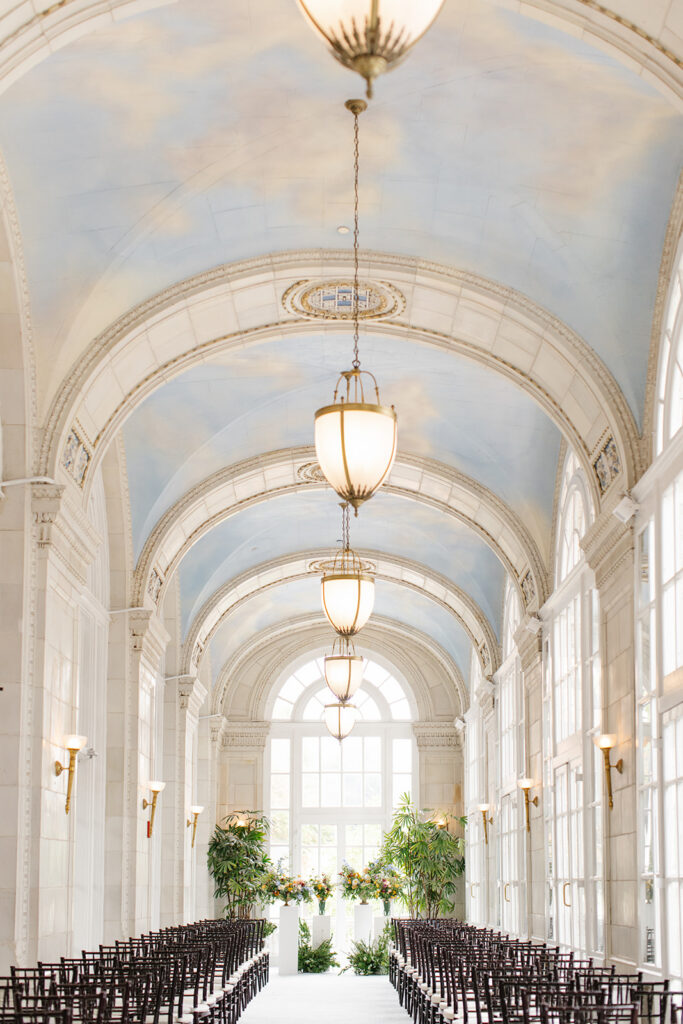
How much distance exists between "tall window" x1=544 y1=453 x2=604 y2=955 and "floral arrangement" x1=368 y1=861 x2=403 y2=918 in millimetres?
11621

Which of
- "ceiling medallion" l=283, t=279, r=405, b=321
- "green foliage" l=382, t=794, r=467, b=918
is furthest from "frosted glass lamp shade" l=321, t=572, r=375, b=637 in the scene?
"green foliage" l=382, t=794, r=467, b=918

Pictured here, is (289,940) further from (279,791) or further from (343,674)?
(343,674)

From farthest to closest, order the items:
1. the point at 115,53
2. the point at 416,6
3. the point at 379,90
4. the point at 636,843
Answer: the point at 636,843
the point at 379,90
the point at 115,53
the point at 416,6

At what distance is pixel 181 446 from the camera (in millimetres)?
17094

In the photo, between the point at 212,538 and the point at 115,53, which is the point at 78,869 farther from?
the point at 115,53

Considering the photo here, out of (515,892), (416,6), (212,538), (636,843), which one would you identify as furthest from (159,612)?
(416,6)

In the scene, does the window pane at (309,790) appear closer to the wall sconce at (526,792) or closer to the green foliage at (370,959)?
the green foliage at (370,959)

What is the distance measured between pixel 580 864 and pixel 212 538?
9.97m

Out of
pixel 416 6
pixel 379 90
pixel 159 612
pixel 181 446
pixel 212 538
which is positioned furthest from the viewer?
pixel 212 538

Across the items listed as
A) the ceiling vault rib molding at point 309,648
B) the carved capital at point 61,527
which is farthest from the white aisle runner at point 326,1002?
the carved capital at point 61,527

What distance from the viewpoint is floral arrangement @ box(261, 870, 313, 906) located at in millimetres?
27172

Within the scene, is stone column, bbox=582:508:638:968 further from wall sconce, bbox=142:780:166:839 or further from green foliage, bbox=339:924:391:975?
green foliage, bbox=339:924:391:975

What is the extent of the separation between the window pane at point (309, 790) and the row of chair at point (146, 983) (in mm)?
9178

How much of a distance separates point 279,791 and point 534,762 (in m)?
14.5
